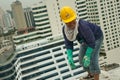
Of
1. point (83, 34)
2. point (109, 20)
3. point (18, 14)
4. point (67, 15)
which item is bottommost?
point (109, 20)

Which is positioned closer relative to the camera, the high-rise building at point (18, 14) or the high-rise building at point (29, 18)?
the high-rise building at point (18, 14)

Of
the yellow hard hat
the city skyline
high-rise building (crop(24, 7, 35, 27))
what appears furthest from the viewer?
high-rise building (crop(24, 7, 35, 27))

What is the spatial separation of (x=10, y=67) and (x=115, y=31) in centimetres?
2223

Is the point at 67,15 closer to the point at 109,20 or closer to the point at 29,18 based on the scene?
the point at 109,20

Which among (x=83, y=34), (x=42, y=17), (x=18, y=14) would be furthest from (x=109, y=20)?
(x=18, y=14)

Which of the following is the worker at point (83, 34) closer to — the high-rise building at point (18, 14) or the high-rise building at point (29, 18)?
the high-rise building at point (18, 14)

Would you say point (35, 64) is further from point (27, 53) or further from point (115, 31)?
point (115, 31)

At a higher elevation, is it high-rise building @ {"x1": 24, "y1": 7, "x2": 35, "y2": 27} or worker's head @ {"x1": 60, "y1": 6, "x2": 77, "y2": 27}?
worker's head @ {"x1": 60, "y1": 6, "x2": 77, "y2": 27}

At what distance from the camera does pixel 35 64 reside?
33.2 metres

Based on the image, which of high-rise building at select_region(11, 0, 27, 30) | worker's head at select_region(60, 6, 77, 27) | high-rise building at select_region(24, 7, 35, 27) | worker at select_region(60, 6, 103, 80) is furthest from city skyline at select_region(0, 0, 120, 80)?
high-rise building at select_region(24, 7, 35, 27)

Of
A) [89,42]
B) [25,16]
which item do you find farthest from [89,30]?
[25,16]

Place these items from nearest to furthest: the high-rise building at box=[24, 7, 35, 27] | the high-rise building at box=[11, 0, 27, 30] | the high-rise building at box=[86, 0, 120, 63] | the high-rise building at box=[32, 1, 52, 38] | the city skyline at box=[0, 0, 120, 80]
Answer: the city skyline at box=[0, 0, 120, 80] < the high-rise building at box=[86, 0, 120, 63] < the high-rise building at box=[32, 1, 52, 38] < the high-rise building at box=[11, 0, 27, 30] < the high-rise building at box=[24, 7, 35, 27]

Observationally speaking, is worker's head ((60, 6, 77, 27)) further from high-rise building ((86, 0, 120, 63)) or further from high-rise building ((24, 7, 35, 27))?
high-rise building ((24, 7, 35, 27))

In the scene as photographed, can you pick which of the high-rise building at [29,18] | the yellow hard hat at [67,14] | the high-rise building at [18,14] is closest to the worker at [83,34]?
the yellow hard hat at [67,14]
